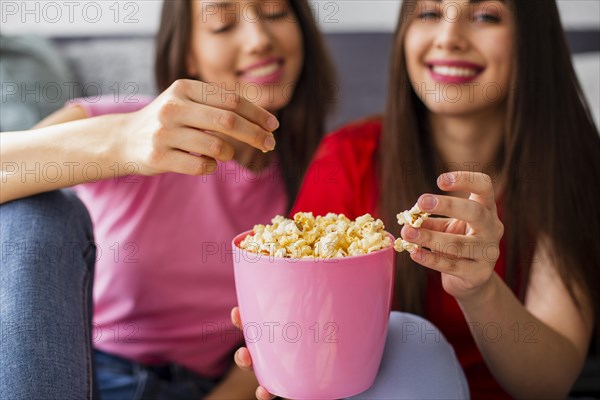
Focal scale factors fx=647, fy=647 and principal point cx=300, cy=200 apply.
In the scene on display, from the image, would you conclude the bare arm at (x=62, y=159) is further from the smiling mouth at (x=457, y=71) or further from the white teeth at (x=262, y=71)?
the smiling mouth at (x=457, y=71)

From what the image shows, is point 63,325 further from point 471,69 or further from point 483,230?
point 471,69

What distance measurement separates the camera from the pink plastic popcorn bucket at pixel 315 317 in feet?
2.53

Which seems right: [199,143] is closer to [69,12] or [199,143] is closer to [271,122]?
[271,122]

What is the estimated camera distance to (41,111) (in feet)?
5.72

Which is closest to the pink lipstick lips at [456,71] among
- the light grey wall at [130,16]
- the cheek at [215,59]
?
the cheek at [215,59]

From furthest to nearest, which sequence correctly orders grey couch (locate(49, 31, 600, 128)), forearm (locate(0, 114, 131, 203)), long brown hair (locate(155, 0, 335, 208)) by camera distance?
grey couch (locate(49, 31, 600, 128)), long brown hair (locate(155, 0, 335, 208)), forearm (locate(0, 114, 131, 203))

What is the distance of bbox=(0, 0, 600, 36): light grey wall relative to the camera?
1.95 m

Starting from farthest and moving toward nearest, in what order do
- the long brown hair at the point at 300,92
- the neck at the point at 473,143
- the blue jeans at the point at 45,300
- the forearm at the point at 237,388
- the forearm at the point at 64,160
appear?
1. the long brown hair at the point at 300,92
2. the neck at the point at 473,143
3. the forearm at the point at 237,388
4. the forearm at the point at 64,160
5. the blue jeans at the point at 45,300

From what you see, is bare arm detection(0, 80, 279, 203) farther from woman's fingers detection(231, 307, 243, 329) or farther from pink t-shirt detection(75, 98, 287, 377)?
pink t-shirt detection(75, 98, 287, 377)

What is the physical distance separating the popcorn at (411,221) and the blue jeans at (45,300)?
499 millimetres

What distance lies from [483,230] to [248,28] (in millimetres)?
766

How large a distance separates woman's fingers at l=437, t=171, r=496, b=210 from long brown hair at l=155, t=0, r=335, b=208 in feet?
2.33

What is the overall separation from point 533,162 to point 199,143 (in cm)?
72

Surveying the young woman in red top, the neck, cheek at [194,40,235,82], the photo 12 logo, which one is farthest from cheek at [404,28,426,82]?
the photo 12 logo
